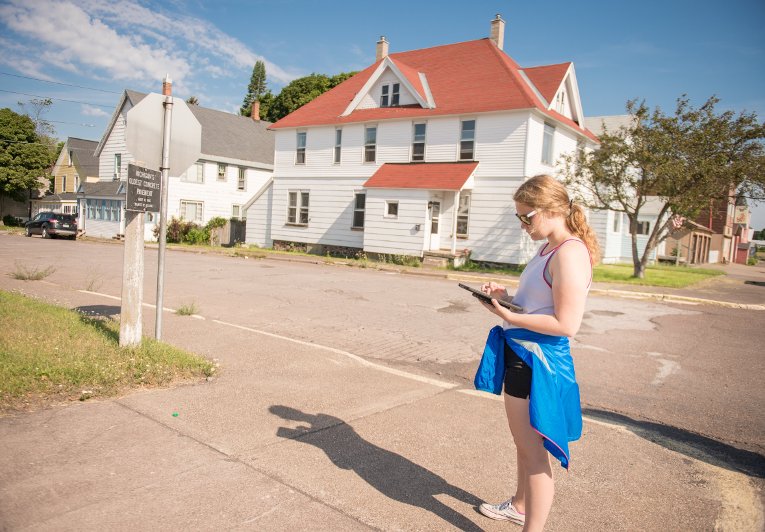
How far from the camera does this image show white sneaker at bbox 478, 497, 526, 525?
3.37 meters

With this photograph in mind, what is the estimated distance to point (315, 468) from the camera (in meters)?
3.90

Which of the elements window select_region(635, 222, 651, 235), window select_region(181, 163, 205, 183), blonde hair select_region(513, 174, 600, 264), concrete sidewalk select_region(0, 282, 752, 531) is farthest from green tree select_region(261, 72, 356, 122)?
blonde hair select_region(513, 174, 600, 264)

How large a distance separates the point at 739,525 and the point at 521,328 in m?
2.00

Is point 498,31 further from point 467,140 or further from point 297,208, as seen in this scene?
point 297,208

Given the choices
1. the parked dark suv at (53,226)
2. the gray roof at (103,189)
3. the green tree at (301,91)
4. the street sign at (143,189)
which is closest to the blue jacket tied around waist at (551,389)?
the street sign at (143,189)

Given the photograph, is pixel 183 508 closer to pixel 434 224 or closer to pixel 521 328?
pixel 521 328

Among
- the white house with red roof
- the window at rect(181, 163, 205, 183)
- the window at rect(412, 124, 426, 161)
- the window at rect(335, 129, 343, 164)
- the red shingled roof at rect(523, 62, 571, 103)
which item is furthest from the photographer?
the window at rect(181, 163, 205, 183)

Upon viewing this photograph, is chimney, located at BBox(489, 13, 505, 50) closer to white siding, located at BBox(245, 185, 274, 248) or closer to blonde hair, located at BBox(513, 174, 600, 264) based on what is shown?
white siding, located at BBox(245, 185, 274, 248)

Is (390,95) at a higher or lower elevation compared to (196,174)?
higher

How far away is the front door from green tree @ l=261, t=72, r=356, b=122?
3500 centimetres

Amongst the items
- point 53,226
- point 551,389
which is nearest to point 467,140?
point 551,389

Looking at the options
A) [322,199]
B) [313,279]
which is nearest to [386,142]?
[322,199]

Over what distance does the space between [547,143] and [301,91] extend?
40.4m

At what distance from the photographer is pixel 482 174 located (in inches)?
949
